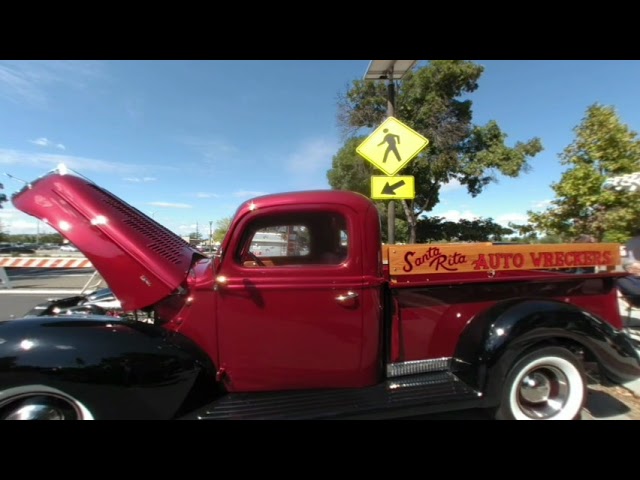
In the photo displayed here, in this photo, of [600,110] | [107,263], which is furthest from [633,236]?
[107,263]

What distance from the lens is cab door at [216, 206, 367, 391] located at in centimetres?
255

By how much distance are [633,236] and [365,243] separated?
5762 mm

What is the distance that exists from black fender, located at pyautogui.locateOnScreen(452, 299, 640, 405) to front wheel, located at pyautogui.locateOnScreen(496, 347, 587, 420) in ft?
0.33

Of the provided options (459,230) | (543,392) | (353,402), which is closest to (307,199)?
(353,402)

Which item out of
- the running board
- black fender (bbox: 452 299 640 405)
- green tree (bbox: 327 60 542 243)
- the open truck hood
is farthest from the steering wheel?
green tree (bbox: 327 60 542 243)

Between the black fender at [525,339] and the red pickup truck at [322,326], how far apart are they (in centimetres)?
1

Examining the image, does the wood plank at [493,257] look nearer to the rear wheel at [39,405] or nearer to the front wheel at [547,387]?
the front wheel at [547,387]

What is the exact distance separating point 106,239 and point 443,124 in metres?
16.4

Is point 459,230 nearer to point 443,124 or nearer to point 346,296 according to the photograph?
point 443,124

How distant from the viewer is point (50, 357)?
2.14m

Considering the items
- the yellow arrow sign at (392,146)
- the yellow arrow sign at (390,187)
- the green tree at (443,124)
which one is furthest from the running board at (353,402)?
the green tree at (443,124)

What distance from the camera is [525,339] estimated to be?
2.55 m

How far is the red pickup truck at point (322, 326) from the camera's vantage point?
2.33m
